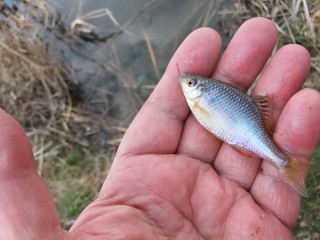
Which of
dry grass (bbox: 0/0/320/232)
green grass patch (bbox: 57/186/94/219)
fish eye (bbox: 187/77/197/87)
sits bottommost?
green grass patch (bbox: 57/186/94/219)

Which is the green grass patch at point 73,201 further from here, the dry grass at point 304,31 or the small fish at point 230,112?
the dry grass at point 304,31

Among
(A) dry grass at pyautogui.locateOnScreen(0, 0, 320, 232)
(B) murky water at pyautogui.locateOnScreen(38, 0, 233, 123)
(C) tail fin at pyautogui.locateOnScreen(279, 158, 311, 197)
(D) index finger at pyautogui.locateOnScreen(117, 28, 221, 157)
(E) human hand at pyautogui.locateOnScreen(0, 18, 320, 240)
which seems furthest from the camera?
(B) murky water at pyautogui.locateOnScreen(38, 0, 233, 123)

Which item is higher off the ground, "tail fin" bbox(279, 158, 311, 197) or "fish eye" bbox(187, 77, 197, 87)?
"fish eye" bbox(187, 77, 197, 87)

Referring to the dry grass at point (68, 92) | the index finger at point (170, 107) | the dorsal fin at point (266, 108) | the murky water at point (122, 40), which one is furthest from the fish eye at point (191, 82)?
the murky water at point (122, 40)

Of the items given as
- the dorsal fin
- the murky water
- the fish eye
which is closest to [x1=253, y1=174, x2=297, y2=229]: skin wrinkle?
the dorsal fin

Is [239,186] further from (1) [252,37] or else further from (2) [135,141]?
(1) [252,37]

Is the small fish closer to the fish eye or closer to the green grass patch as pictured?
the fish eye

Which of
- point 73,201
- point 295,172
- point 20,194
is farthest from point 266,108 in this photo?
point 73,201
